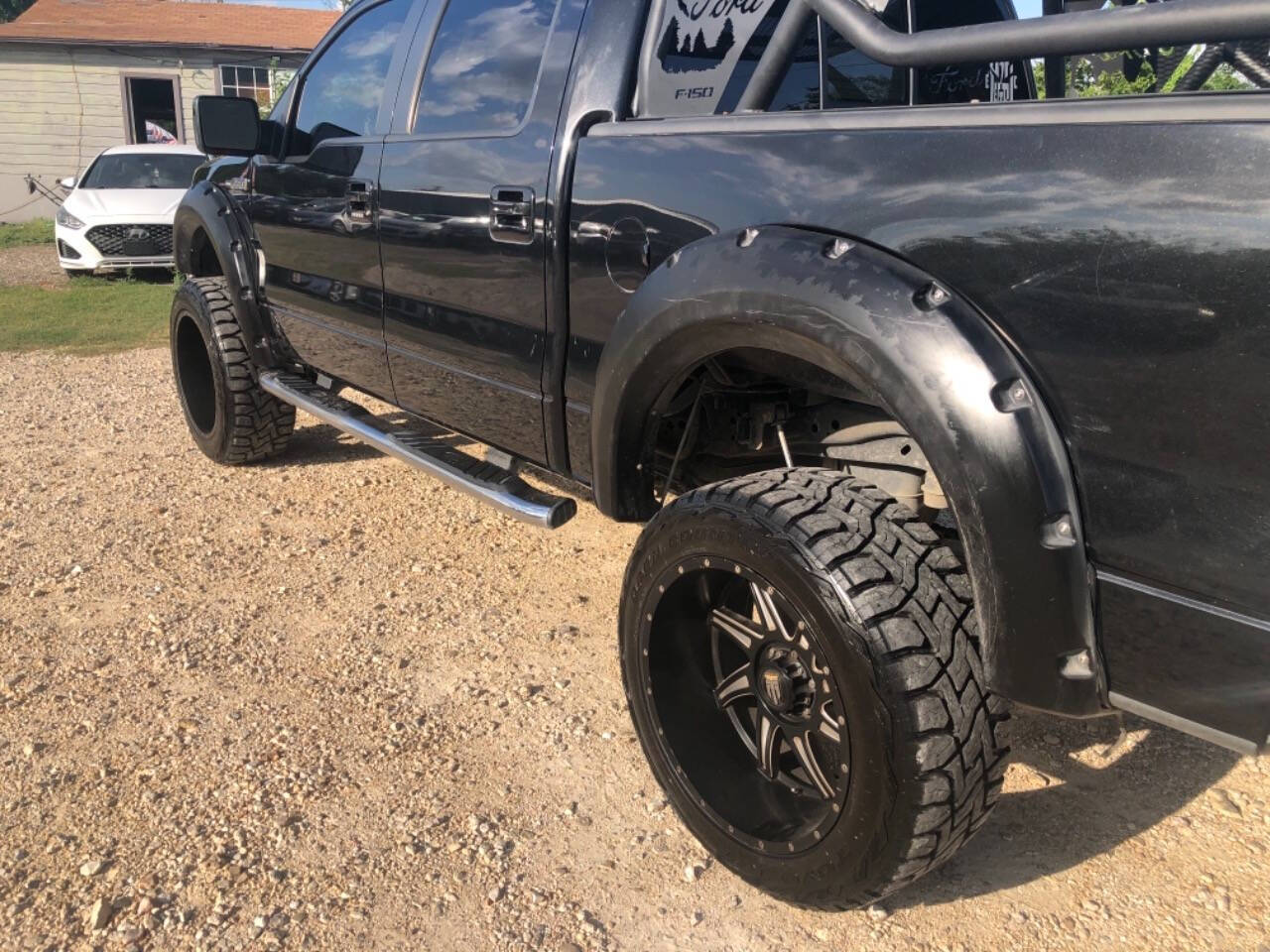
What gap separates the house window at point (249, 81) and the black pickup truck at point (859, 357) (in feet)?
62.9

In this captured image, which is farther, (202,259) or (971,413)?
(202,259)

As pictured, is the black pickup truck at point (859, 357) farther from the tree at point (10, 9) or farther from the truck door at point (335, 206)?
the tree at point (10, 9)

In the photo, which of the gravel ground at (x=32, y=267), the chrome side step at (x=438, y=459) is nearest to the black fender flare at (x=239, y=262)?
the chrome side step at (x=438, y=459)

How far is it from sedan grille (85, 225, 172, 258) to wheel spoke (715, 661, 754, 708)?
476 inches

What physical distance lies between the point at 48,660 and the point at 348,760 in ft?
3.96

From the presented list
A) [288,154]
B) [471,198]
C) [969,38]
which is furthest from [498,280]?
[288,154]

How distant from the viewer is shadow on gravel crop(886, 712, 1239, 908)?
233cm

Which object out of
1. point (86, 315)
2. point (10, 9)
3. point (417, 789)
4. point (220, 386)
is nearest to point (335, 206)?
point (220, 386)

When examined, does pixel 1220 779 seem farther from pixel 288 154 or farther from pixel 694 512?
pixel 288 154

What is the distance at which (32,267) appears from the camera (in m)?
14.4

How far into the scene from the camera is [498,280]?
287cm

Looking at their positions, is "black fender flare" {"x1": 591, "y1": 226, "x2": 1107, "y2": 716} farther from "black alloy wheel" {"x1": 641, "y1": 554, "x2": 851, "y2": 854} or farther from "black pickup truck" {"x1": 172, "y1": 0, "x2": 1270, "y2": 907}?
"black alloy wheel" {"x1": 641, "y1": 554, "x2": 851, "y2": 854}

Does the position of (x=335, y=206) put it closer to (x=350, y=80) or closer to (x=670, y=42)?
(x=350, y=80)

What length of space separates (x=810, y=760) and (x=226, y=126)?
3.27 meters
